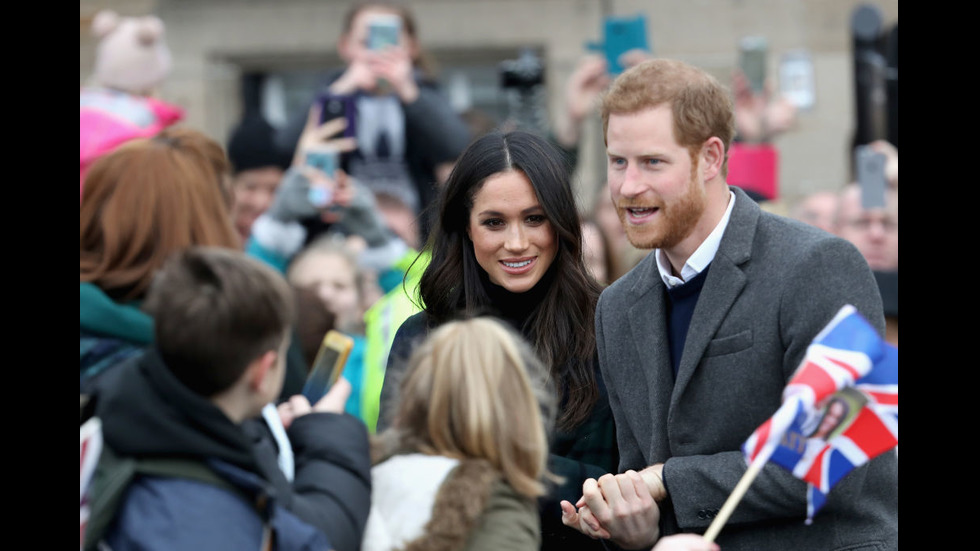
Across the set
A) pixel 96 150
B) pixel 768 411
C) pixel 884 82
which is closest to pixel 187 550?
pixel 768 411

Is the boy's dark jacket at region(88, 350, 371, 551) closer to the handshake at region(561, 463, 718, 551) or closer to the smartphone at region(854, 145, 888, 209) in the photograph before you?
the handshake at region(561, 463, 718, 551)

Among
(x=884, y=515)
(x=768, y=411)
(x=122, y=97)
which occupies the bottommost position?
(x=884, y=515)

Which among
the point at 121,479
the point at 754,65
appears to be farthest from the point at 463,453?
the point at 754,65

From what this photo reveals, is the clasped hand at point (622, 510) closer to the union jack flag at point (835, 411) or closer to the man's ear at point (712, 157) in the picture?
the union jack flag at point (835, 411)

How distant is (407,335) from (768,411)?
107 centimetres

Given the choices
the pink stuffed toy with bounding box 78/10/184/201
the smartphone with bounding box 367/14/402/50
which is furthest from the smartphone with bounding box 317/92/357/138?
the pink stuffed toy with bounding box 78/10/184/201

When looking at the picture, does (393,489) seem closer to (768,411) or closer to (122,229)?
(768,411)

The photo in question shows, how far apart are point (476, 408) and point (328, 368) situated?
2.02 ft

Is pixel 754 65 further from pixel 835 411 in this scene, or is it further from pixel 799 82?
pixel 835 411

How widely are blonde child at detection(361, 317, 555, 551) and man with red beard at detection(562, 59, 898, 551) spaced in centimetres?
37

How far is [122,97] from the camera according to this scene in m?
5.86

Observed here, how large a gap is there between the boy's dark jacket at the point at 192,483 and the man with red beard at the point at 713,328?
76cm

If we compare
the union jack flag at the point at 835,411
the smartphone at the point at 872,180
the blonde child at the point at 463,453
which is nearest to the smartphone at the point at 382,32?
the smartphone at the point at 872,180

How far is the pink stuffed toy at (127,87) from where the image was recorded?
5.51 metres
